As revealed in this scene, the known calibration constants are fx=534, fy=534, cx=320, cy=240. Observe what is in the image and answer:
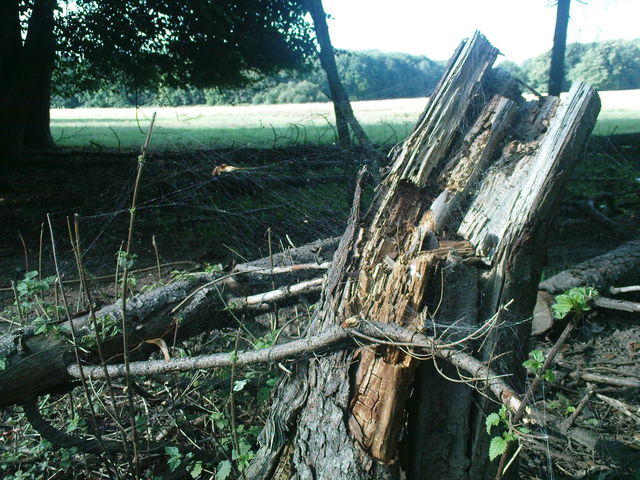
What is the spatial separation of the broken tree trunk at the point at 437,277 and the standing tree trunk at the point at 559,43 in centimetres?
939

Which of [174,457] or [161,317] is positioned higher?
[161,317]

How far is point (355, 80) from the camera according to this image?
1246 centimetres

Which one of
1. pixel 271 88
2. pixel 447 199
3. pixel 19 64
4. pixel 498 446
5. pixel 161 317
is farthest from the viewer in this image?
pixel 271 88

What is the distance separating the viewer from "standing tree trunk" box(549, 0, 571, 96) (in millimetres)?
10867

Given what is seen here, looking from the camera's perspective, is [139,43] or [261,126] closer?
[261,126]

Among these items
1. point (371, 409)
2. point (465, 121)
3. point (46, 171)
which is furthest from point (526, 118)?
point (46, 171)

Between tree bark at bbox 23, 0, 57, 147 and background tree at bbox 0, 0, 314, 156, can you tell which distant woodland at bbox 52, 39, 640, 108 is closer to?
background tree at bbox 0, 0, 314, 156

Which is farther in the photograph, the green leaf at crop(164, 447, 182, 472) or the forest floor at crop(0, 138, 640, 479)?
the forest floor at crop(0, 138, 640, 479)

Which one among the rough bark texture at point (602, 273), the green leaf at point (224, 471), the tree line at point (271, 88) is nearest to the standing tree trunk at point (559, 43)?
the tree line at point (271, 88)

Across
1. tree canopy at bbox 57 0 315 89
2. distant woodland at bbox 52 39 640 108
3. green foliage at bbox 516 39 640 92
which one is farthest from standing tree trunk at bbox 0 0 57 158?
green foliage at bbox 516 39 640 92

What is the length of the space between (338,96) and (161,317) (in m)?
5.50

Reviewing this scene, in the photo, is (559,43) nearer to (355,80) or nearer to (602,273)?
(355,80)

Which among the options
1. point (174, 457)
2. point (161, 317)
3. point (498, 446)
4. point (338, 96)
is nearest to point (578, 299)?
point (498, 446)

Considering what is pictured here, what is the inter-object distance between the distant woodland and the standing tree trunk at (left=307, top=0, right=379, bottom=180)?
0.75ft
